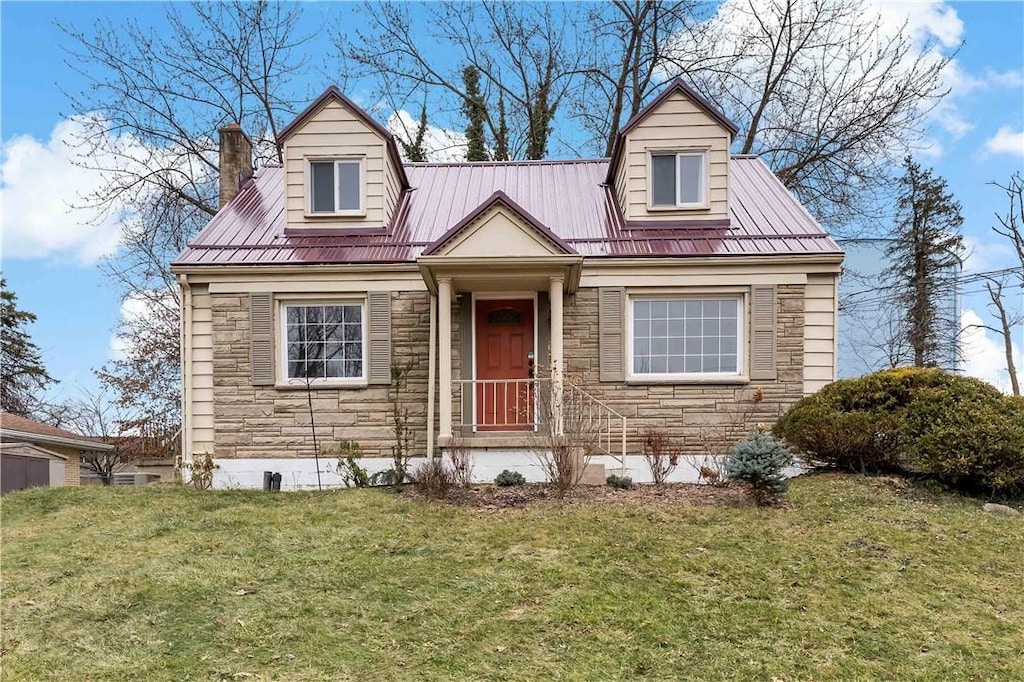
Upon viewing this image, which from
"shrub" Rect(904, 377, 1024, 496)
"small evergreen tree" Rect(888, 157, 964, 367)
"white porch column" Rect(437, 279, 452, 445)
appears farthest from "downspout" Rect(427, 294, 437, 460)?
"small evergreen tree" Rect(888, 157, 964, 367)

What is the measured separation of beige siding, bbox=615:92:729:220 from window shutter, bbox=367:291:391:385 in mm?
4192

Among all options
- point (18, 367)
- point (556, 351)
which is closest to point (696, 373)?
point (556, 351)

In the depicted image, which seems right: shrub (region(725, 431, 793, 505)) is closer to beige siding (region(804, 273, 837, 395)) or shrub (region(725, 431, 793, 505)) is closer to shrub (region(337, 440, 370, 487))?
beige siding (region(804, 273, 837, 395))

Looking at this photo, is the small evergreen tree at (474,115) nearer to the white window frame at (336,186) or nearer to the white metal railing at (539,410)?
the white window frame at (336,186)

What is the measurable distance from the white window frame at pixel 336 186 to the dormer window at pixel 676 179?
462 centimetres

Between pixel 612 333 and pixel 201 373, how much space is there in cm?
616

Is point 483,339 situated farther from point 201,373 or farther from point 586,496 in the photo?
point 201,373

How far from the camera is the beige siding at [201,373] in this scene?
977cm

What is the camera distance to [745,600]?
4898 mm

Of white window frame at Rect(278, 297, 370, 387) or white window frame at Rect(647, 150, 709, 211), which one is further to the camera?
white window frame at Rect(647, 150, 709, 211)

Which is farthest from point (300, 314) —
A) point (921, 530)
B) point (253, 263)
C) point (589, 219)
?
point (921, 530)

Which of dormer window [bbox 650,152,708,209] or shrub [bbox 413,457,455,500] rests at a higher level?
dormer window [bbox 650,152,708,209]

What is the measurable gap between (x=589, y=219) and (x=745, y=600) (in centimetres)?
714

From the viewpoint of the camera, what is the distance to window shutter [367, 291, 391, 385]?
9680 millimetres
